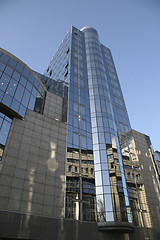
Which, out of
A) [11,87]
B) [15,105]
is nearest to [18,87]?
[11,87]

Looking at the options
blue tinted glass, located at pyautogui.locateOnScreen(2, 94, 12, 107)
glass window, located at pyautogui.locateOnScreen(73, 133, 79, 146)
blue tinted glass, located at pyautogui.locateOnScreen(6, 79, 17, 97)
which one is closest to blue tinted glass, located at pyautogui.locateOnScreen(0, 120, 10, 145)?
blue tinted glass, located at pyautogui.locateOnScreen(2, 94, 12, 107)

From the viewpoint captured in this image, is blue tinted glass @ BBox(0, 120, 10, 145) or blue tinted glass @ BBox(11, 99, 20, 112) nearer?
blue tinted glass @ BBox(0, 120, 10, 145)

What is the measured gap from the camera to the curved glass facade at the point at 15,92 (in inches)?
1089

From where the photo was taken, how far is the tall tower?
27.7 m

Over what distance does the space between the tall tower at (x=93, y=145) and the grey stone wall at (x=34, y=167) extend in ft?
6.73

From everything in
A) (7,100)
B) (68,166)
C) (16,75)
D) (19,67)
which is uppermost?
(19,67)

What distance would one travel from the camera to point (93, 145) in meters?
35.7

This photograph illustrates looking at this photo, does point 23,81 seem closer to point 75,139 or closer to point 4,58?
point 4,58

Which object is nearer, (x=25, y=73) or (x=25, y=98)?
(x=25, y=98)

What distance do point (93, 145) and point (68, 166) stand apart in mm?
7854

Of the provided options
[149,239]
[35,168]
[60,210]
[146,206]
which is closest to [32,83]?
[35,168]

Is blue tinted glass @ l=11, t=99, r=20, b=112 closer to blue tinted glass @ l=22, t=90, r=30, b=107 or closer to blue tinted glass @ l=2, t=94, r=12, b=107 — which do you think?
blue tinted glass @ l=2, t=94, r=12, b=107

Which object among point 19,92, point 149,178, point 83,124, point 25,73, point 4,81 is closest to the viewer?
point 4,81

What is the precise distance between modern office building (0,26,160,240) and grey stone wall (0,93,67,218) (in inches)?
4.8
